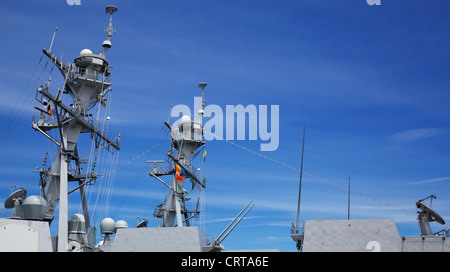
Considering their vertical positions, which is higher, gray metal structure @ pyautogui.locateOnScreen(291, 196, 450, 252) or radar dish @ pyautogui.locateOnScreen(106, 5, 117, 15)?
radar dish @ pyautogui.locateOnScreen(106, 5, 117, 15)

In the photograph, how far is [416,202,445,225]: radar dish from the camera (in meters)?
20.2

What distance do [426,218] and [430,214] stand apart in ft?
0.92

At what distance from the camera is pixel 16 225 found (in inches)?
852

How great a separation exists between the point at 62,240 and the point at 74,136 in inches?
363

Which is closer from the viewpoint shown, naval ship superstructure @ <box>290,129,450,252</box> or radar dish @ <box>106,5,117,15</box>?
naval ship superstructure @ <box>290,129,450,252</box>

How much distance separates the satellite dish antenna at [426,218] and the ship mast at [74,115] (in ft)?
72.6

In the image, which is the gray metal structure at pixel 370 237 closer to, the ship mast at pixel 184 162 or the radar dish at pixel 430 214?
the radar dish at pixel 430 214

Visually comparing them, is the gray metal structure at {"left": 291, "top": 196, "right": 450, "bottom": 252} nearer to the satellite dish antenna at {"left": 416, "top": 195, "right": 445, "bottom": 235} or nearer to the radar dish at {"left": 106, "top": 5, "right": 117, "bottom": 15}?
the satellite dish antenna at {"left": 416, "top": 195, "right": 445, "bottom": 235}

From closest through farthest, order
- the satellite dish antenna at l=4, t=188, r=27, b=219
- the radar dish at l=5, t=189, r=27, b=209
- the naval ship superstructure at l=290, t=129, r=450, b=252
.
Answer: the naval ship superstructure at l=290, t=129, r=450, b=252 → the satellite dish antenna at l=4, t=188, r=27, b=219 → the radar dish at l=5, t=189, r=27, b=209

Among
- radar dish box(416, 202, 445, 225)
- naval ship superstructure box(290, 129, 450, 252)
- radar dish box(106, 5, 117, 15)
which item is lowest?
naval ship superstructure box(290, 129, 450, 252)

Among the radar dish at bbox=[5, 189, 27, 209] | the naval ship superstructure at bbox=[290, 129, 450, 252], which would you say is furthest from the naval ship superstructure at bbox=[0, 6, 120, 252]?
the naval ship superstructure at bbox=[290, 129, 450, 252]

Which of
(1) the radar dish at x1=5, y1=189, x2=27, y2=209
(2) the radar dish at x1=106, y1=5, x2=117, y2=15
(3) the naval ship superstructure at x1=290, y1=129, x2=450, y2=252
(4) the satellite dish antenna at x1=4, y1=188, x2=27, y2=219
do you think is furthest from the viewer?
(2) the radar dish at x1=106, y1=5, x2=117, y2=15
